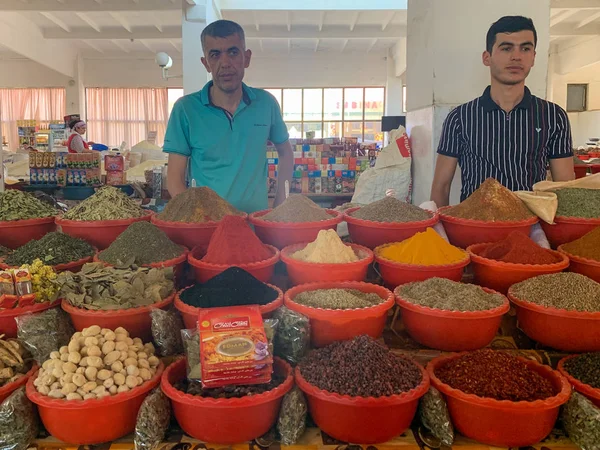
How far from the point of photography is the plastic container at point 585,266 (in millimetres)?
1465

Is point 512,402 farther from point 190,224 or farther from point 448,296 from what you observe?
point 190,224

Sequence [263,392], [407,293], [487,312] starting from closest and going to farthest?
[263,392]
[487,312]
[407,293]

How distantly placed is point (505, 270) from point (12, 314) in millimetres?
1283

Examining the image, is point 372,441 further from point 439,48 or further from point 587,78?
point 587,78

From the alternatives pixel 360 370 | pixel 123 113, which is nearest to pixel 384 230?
pixel 360 370

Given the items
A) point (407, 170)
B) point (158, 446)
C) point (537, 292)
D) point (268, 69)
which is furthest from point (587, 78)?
point (158, 446)

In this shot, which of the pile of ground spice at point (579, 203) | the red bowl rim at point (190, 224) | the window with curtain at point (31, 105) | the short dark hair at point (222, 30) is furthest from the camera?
the window with curtain at point (31, 105)

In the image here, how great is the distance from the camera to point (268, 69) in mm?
12734

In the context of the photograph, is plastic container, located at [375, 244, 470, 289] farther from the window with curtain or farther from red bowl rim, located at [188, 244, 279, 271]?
the window with curtain

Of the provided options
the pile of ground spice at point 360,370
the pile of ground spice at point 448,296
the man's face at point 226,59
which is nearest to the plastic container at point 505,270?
the pile of ground spice at point 448,296

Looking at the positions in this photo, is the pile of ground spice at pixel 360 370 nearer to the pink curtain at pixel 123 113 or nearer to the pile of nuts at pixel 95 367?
the pile of nuts at pixel 95 367

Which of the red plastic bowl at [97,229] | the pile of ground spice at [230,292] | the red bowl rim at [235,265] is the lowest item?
the pile of ground spice at [230,292]

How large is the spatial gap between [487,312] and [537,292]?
0.20 m

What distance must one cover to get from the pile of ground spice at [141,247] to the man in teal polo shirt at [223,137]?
0.76 metres
